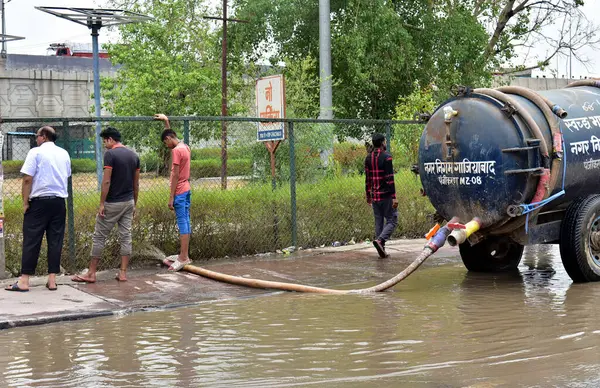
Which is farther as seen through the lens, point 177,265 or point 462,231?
point 177,265

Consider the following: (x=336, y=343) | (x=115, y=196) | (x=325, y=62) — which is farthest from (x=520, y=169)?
(x=325, y=62)

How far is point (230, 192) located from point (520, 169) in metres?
4.80

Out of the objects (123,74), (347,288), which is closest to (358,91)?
(123,74)

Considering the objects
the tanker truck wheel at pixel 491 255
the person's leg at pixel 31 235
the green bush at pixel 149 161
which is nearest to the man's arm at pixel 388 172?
the tanker truck wheel at pixel 491 255

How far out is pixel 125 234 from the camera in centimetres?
1088

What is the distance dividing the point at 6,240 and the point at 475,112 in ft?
20.4

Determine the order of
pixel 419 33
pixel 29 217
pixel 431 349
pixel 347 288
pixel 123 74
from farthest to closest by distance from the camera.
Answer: pixel 123 74 → pixel 419 33 → pixel 347 288 → pixel 29 217 → pixel 431 349

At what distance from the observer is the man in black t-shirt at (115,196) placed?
10.6 m

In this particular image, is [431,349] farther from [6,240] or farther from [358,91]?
[358,91]

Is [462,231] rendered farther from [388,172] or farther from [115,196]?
[115,196]

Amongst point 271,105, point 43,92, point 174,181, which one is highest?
point 43,92

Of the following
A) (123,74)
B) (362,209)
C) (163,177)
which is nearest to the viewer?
(163,177)

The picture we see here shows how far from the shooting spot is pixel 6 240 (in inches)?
444

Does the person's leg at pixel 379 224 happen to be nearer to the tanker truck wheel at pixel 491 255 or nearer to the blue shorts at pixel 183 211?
the tanker truck wheel at pixel 491 255
